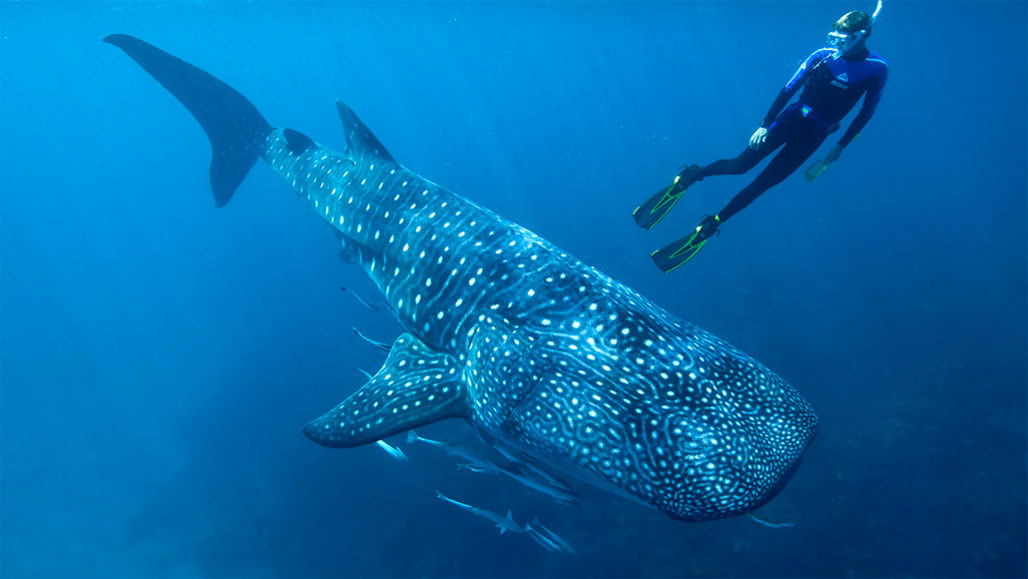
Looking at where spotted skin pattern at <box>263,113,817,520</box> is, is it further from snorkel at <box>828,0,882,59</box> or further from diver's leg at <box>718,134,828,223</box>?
snorkel at <box>828,0,882,59</box>

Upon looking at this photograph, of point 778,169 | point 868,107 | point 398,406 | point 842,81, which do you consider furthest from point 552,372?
point 868,107

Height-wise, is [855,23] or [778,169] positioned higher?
[855,23]

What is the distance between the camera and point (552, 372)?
4375 mm

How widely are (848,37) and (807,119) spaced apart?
105cm

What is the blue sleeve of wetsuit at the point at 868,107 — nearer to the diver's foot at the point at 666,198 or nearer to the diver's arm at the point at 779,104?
the diver's arm at the point at 779,104

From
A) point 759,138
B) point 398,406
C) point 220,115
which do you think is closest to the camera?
point 398,406

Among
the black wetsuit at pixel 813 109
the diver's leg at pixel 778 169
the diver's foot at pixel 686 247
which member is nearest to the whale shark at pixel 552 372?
the diver's foot at pixel 686 247

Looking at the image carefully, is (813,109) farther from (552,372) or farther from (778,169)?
(552,372)

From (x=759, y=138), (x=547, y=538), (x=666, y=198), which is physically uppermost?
(x=759, y=138)

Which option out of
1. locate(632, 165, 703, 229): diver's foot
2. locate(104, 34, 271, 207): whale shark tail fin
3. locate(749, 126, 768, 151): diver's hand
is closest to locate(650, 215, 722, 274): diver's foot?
locate(632, 165, 703, 229): diver's foot

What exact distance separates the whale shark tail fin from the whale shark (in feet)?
13.0

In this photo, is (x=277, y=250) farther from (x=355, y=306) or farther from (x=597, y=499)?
(x=597, y=499)

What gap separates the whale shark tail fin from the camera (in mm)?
9039

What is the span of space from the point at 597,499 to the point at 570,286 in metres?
7.73
